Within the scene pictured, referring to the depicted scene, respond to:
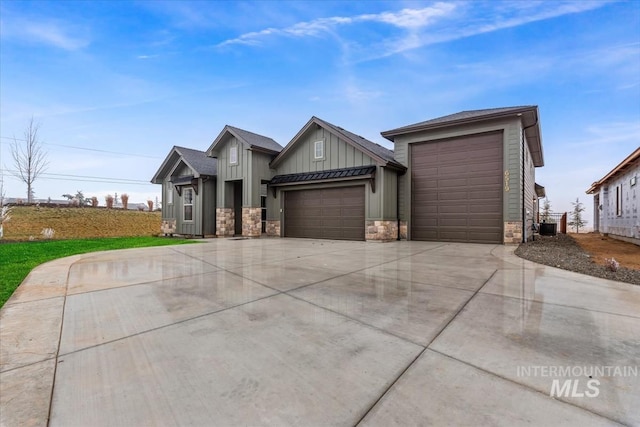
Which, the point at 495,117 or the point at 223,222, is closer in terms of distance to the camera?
the point at 495,117

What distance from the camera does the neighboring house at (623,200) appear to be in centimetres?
1037

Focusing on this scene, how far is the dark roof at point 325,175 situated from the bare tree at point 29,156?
57.6 feet


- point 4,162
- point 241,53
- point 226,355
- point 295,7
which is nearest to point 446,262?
point 226,355

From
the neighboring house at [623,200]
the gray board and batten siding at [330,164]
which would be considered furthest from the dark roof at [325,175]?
the neighboring house at [623,200]

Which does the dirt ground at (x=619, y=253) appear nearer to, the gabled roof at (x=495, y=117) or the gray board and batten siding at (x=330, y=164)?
Result: the gabled roof at (x=495, y=117)

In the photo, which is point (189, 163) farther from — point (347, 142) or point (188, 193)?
point (347, 142)

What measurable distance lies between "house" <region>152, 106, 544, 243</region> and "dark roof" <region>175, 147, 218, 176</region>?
0.32ft

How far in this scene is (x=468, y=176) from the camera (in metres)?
11.0

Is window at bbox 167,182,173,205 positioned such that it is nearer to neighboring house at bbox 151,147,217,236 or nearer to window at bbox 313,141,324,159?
neighboring house at bbox 151,147,217,236

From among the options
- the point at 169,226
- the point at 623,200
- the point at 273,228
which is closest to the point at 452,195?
the point at 623,200

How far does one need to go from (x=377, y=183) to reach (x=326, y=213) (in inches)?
120

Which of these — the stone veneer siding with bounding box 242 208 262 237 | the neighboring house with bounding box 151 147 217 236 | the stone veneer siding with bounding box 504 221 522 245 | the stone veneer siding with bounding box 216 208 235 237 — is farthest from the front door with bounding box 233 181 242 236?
the stone veneer siding with bounding box 504 221 522 245

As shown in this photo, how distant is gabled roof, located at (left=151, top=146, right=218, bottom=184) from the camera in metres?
15.4

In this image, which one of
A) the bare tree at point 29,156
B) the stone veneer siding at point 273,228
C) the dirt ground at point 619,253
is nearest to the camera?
the dirt ground at point 619,253
